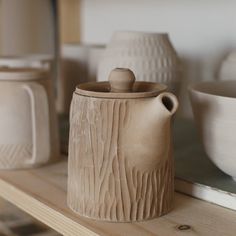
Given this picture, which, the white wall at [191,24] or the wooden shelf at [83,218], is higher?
the white wall at [191,24]

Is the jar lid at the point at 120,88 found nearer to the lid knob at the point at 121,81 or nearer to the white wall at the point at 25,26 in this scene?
the lid knob at the point at 121,81

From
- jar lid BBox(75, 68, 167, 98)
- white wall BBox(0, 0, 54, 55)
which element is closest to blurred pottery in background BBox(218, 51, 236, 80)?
jar lid BBox(75, 68, 167, 98)

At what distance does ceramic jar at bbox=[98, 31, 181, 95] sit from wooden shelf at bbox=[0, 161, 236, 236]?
0.18m

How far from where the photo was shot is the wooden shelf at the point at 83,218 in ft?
1.58

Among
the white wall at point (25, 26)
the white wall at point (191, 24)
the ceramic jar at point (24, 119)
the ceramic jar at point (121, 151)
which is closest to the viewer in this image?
the ceramic jar at point (121, 151)

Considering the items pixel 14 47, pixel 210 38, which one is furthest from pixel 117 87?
pixel 14 47

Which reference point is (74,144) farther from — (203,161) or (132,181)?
(203,161)

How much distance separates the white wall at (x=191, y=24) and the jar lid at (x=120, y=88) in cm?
36

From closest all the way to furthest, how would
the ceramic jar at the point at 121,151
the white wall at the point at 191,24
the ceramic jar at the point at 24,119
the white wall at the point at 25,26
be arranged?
1. the ceramic jar at the point at 121,151
2. the ceramic jar at the point at 24,119
3. the white wall at the point at 191,24
4. the white wall at the point at 25,26

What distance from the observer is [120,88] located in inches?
20.2

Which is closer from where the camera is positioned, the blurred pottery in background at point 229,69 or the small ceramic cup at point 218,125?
the small ceramic cup at point 218,125

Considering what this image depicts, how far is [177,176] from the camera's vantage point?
0.59 meters

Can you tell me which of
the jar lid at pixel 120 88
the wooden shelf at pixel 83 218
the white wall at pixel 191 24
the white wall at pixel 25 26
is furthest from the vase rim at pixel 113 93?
the white wall at pixel 25 26

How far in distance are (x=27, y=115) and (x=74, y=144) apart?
16cm
